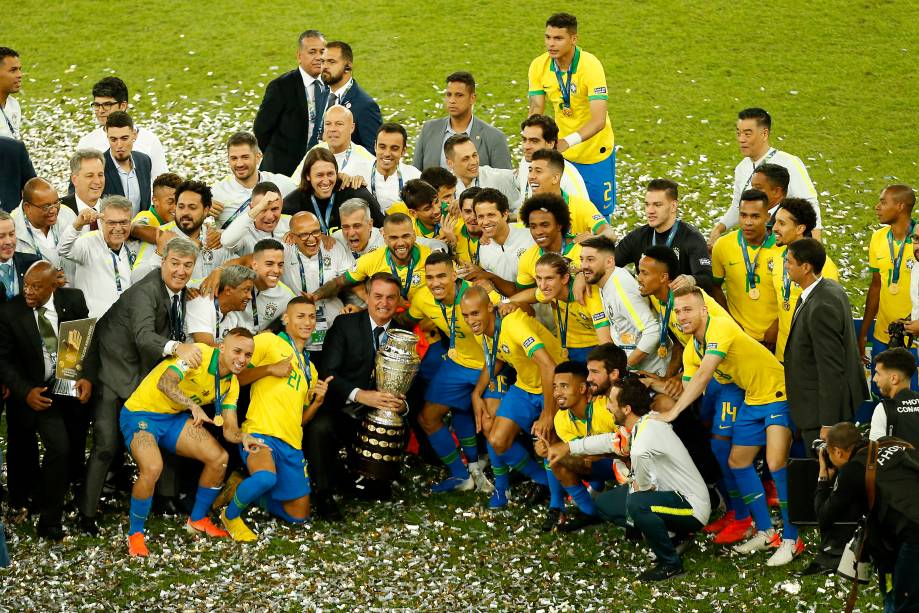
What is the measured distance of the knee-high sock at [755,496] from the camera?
9.94m

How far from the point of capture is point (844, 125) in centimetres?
1961

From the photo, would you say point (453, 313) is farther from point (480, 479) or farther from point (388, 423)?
point (480, 479)

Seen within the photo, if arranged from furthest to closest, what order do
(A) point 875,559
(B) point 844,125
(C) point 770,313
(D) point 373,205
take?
1. (B) point 844,125
2. (D) point 373,205
3. (C) point 770,313
4. (A) point 875,559

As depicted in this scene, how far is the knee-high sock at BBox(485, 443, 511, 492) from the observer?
11016mm

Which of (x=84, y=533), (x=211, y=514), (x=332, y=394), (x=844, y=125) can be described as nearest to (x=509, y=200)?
(x=332, y=394)

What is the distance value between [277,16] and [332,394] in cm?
1422

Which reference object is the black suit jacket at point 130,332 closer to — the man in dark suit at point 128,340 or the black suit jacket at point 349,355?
the man in dark suit at point 128,340

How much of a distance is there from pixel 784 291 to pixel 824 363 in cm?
108

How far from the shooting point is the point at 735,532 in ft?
33.2

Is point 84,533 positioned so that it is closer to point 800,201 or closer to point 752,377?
point 752,377

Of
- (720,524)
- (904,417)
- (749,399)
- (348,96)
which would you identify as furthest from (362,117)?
(904,417)

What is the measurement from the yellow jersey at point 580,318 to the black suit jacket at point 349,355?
5.18ft

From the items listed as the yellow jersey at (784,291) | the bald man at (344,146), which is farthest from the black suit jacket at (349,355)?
the yellow jersey at (784,291)

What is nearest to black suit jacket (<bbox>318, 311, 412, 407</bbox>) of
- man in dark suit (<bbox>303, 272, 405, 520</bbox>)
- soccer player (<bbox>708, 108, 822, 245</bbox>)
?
man in dark suit (<bbox>303, 272, 405, 520</bbox>)
